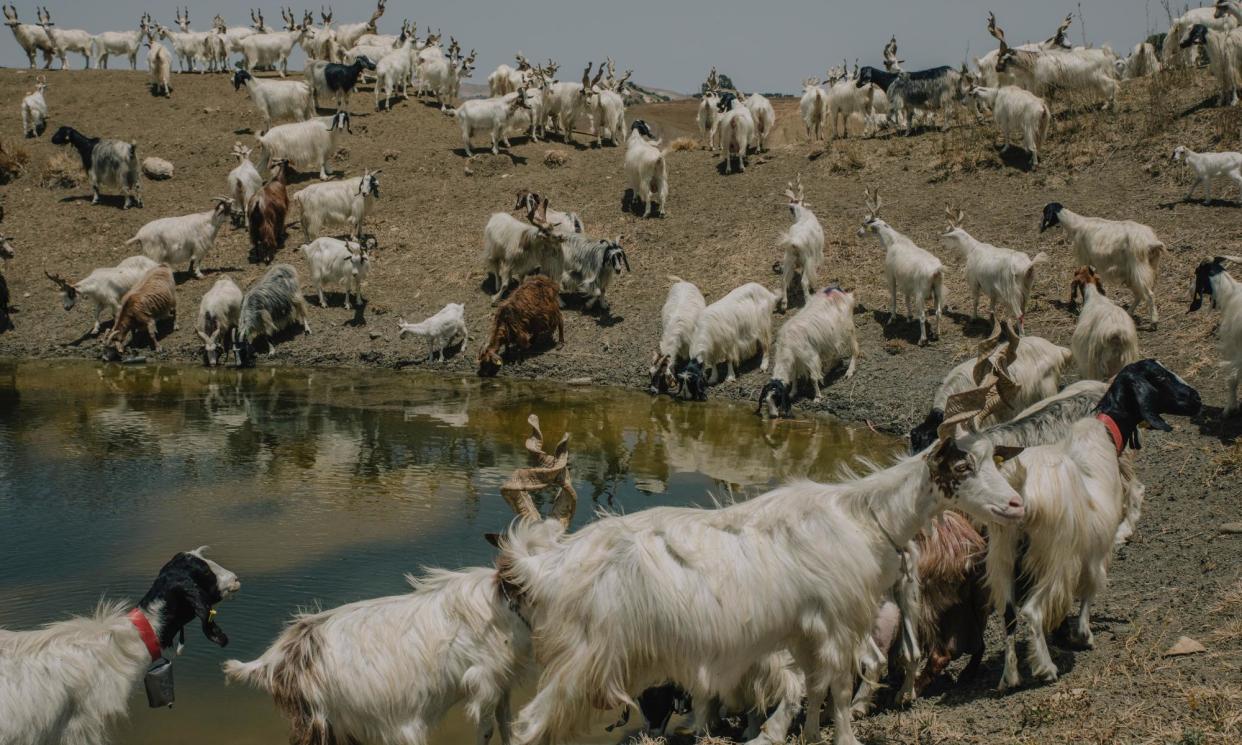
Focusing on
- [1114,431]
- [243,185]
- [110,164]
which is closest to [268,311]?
[243,185]

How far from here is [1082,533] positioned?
17.8 feet

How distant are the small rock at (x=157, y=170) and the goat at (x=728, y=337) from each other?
42.4 feet

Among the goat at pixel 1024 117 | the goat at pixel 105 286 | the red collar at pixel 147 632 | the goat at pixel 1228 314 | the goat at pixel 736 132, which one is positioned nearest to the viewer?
the red collar at pixel 147 632

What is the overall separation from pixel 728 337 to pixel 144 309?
27.6 feet

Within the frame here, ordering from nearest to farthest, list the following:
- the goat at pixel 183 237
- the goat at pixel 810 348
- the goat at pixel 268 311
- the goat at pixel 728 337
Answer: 1. the goat at pixel 810 348
2. the goat at pixel 728 337
3. the goat at pixel 268 311
4. the goat at pixel 183 237

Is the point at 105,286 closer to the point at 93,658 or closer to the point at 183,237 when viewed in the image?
the point at 183,237

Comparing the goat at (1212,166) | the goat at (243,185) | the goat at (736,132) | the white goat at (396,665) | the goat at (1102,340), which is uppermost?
the goat at (736,132)

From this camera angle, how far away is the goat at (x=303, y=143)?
65.5ft

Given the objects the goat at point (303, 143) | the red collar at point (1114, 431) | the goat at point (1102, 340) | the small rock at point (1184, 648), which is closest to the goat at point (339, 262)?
the goat at point (303, 143)

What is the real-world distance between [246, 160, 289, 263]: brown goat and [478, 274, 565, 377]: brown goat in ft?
17.3

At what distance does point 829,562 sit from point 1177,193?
1318 centimetres

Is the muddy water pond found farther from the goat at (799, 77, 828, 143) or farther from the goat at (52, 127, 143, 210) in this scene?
the goat at (799, 77, 828, 143)

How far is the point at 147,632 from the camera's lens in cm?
480

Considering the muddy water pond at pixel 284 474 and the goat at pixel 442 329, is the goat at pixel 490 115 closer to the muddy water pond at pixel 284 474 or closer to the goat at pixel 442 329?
the goat at pixel 442 329
